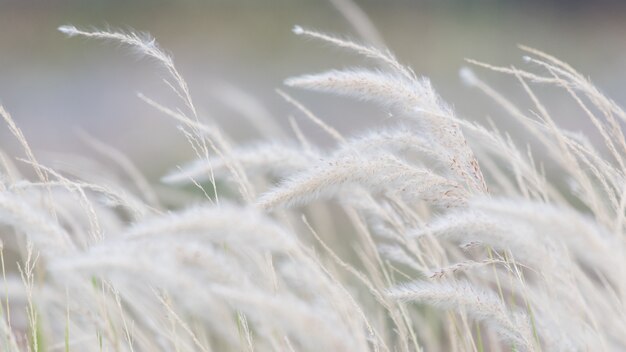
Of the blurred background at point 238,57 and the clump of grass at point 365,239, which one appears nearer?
the clump of grass at point 365,239

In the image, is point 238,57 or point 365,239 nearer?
point 365,239

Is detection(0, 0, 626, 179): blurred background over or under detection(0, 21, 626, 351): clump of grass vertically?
under

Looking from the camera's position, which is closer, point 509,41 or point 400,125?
point 400,125

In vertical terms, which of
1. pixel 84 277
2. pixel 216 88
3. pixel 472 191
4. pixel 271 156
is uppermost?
pixel 472 191

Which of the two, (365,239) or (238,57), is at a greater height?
(365,239)

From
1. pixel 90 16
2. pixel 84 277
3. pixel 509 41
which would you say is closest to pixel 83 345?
pixel 84 277

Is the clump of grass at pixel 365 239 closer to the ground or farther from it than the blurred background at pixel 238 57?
farther from it

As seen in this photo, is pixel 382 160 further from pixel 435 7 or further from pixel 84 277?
pixel 435 7

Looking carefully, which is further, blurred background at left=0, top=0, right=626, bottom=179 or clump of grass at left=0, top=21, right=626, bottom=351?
blurred background at left=0, top=0, right=626, bottom=179
